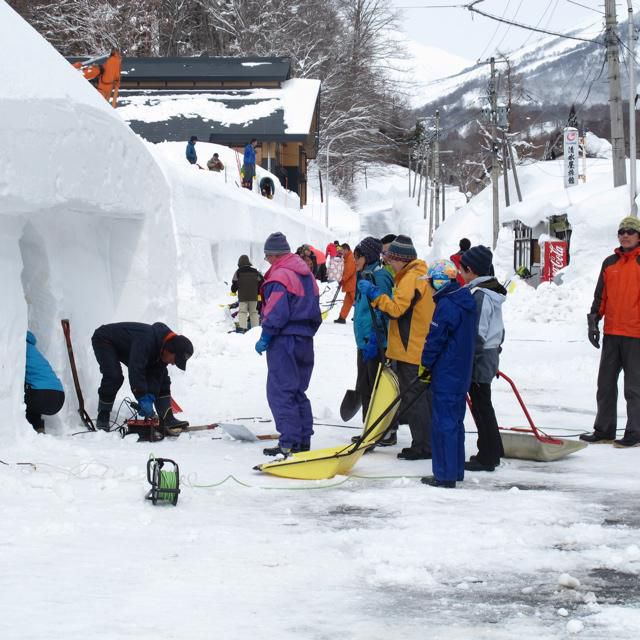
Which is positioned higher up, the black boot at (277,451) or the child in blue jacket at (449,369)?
the child in blue jacket at (449,369)

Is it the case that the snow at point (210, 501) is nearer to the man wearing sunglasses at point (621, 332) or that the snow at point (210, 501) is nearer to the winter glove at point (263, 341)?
the man wearing sunglasses at point (621, 332)

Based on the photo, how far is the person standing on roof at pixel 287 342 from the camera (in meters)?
6.77

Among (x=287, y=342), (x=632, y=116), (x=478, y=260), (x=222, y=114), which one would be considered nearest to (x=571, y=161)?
(x=632, y=116)

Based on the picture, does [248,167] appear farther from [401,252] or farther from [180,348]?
[401,252]

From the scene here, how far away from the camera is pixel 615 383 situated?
7.71 m

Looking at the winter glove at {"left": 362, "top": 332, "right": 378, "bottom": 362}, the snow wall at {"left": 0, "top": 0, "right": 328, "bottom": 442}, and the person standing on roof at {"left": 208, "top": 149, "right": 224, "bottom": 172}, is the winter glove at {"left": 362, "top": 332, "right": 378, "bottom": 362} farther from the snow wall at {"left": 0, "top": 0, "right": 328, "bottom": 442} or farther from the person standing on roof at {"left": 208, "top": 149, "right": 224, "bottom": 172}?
the person standing on roof at {"left": 208, "top": 149, "right": 224, "bottom": 172}

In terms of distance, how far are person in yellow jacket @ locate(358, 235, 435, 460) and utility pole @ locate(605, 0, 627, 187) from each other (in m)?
15.8

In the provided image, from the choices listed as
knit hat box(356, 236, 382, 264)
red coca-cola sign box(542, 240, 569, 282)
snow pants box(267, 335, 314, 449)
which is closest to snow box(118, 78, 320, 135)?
red coca-cola sign box(542, 240, 569, 282)

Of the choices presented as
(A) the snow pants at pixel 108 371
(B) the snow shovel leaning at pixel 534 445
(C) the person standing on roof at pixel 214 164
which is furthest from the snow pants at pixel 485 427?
(C) the person standing on roof at pixel 214 164

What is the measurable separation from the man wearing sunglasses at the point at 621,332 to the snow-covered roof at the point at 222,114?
30785 mm

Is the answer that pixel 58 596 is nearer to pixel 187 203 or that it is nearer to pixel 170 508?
pixel 170 508

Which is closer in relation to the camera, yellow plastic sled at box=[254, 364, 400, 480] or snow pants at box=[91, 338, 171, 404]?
yellow plastic sled at box=[254, 364, 400, 480]

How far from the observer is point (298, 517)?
505 cm

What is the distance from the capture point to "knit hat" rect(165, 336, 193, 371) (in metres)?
7.46
